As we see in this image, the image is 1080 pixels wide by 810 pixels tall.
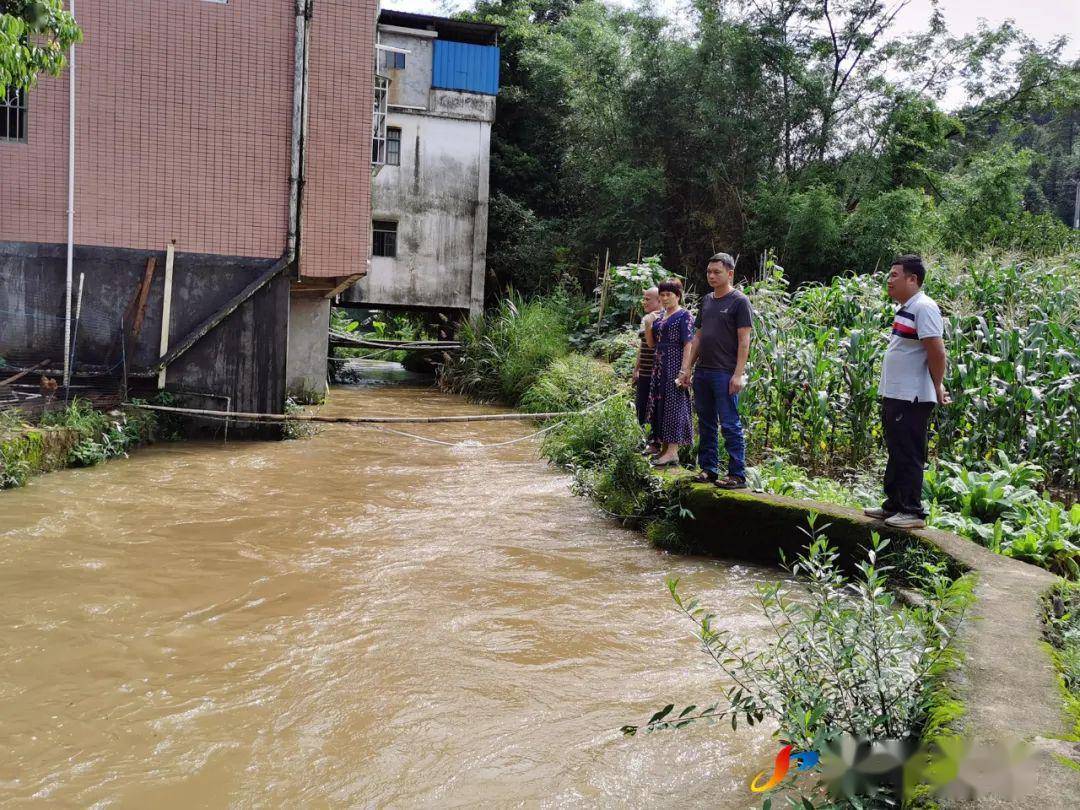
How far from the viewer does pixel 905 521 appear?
514 cm

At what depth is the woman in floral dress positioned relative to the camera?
7234 millimetres

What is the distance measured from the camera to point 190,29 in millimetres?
11117

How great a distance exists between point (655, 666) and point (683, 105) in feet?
57.0

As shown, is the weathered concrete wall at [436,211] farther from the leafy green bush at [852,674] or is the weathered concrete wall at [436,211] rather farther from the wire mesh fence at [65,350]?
the leafy green bush at [852,674]

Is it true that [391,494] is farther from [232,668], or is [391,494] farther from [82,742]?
[82,742]

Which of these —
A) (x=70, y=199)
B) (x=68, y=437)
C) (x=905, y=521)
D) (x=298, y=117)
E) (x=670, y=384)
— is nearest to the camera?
(x=905, y=521)

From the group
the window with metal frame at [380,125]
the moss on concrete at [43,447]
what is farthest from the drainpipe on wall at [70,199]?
the window with metal frame at [380,125]

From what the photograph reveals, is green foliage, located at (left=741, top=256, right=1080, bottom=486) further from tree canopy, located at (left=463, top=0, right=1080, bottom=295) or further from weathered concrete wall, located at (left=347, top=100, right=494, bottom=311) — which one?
weathered concrete wall, located at (left=347, top=100, right=494, bottom=311)

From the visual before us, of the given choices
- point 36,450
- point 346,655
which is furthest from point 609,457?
point 36,450

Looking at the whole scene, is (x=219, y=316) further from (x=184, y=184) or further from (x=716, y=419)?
(x=716, y=419)

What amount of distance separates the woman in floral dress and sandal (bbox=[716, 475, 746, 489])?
3.09ft

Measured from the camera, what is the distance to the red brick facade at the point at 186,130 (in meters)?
10.7

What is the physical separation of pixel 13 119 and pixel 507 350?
9118 mm
